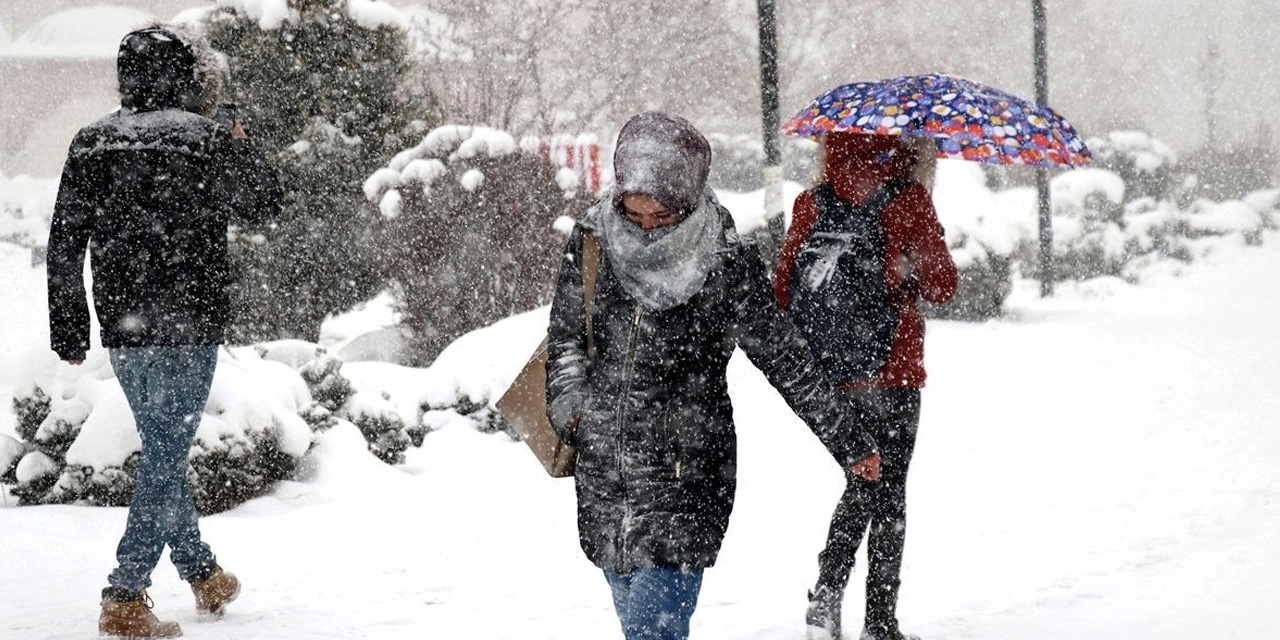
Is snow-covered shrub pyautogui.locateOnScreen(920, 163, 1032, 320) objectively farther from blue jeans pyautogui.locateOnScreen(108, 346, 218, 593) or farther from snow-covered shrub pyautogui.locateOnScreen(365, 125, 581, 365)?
blue jeans pyautogui.locateOnScreen(108, 346, 218, 593)

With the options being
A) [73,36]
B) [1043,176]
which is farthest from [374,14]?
[73,36]

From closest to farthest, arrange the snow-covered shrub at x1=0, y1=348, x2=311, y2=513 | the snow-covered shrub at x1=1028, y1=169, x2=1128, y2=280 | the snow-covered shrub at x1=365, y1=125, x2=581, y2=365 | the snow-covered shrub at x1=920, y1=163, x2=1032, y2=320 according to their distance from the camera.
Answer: the snow-covered shrub at x1=0, y1=348, x2=311, y2=513 → the snow-covered shrub at x1=365, y1=125, x2=581, y2=365 → the snow-covered shrub at x1=920, y1=163, x2=1032, y2=320 → the snow-covered shrub at x1=1028, y1=169, x2=1128, y2=280

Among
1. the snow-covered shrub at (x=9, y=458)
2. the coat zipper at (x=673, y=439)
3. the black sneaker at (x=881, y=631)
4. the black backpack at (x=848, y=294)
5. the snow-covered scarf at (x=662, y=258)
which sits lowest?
the black sneaker at (x=881, y=631)

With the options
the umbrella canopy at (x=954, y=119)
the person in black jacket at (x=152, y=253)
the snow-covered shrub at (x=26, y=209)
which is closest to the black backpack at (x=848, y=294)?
the umbrella canopy at (x=954, y=119)

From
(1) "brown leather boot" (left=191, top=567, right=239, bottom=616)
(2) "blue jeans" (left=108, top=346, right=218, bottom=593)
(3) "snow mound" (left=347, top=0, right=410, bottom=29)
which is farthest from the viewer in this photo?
(3) "snow mound" (left=347, top=0, right=410, bottom=29)

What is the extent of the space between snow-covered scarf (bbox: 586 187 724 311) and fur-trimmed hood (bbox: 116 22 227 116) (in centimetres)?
208

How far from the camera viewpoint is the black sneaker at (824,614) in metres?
4.27

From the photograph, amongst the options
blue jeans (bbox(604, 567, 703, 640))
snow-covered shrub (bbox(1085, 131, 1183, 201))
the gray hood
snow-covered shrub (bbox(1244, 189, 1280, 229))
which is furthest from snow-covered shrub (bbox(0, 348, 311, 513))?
snow-covered shrub (bbox(1085, 131, 1183, 201))

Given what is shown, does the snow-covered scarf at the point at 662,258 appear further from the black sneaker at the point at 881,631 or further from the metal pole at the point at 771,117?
the metal pole at the point at 771,117

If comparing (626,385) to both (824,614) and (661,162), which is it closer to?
(661,162)

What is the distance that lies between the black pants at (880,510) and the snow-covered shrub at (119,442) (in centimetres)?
341

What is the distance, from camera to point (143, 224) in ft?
13.9

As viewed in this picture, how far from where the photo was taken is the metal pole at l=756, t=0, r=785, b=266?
11328mm

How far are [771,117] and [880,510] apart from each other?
7544mm
